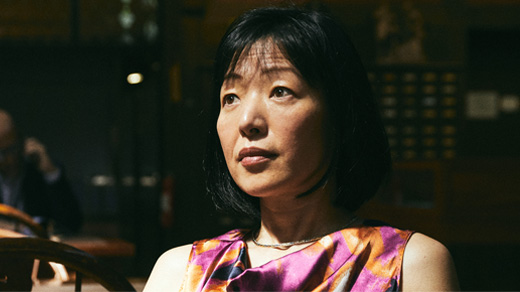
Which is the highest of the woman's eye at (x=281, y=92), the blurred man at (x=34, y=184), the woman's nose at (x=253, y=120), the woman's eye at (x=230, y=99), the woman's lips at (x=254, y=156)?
the woman's eye at (x=281, y=92)

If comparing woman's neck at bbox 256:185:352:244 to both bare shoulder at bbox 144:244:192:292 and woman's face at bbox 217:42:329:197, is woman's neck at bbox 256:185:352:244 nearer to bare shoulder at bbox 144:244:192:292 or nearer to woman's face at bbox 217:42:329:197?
woman's face at bbox 217:42:329:197

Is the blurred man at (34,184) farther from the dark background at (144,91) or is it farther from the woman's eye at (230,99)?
the woman's eye at (230,99)

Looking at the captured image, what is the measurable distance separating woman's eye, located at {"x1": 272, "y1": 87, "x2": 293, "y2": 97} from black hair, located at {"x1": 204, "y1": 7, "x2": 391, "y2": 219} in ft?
0.11

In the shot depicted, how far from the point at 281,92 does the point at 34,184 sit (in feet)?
8.89

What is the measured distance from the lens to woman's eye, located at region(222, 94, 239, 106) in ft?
3.34

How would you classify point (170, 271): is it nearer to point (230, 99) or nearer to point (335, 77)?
point (230, 99)

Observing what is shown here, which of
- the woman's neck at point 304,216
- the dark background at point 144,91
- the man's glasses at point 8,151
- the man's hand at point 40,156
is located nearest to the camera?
the woman's neck at point 304,216

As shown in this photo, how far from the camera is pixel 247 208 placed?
1124 millimetres

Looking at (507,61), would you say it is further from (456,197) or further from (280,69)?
(280,69)

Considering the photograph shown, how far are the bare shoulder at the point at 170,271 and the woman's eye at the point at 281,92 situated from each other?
0.33 meters

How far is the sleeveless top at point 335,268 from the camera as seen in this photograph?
0.93 m

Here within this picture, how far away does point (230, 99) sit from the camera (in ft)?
3.38

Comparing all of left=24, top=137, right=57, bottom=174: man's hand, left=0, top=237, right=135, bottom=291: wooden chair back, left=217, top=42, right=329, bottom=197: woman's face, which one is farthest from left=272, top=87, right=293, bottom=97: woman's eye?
left=24, top=137, right=57, bottom=174: man's hand

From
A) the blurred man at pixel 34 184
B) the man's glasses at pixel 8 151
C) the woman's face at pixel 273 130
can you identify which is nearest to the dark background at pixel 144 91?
the blurred man at pixel 34 184
